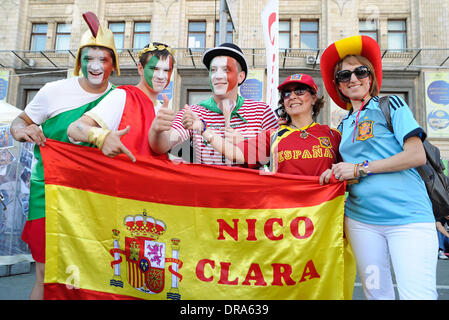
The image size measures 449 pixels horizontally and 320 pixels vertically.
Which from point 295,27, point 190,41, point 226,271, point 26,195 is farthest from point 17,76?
point 226,271

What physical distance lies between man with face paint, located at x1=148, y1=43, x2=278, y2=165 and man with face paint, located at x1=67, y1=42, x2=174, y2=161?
5.1 inches

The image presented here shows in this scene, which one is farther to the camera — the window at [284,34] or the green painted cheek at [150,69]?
the window at [284,34]

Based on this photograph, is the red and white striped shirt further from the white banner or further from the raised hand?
the white banner

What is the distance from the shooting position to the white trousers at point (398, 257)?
183 cm

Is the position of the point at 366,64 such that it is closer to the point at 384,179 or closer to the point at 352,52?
the point at 352,52

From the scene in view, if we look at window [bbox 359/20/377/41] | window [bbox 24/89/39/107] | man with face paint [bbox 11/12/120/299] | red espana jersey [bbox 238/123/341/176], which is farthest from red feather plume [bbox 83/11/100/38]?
window [bbox 24/89/39/107]

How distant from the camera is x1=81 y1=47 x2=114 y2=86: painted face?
2576mm

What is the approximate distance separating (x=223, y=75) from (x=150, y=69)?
0.57 m

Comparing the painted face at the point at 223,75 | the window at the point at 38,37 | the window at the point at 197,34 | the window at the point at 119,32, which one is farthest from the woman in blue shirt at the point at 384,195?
the window at the point at 38,37

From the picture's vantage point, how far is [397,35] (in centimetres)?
1445

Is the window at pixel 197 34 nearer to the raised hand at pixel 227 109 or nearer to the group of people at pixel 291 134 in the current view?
the group of people at pixel 291 134

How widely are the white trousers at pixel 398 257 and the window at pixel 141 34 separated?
14.9m

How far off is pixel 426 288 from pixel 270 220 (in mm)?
948
